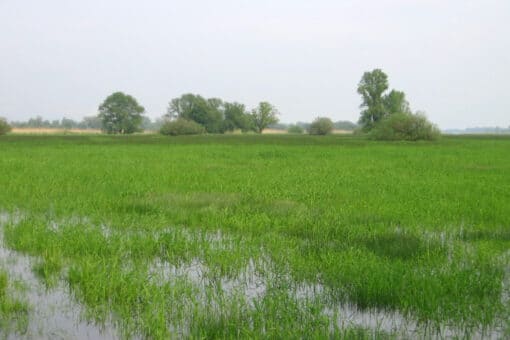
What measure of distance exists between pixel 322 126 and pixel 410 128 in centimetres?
4121

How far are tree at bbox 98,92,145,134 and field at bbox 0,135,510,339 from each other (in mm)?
102205

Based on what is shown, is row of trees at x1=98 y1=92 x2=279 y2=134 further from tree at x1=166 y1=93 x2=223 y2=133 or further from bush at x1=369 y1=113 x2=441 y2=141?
bush at x1=369 y1=113 x2=441 y2=141

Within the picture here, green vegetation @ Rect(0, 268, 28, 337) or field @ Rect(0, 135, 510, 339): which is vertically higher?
field @ Rect(0, 135, 510, 339)

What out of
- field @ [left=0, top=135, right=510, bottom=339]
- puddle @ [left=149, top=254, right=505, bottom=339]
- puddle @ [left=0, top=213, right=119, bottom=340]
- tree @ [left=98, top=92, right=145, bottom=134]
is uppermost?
tree @ [left=98, top=92, right=145, bottom=134]

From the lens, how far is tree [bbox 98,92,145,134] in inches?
4385

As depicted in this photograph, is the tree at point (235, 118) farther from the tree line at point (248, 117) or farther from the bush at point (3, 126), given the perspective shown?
the bush at point (3, 126)

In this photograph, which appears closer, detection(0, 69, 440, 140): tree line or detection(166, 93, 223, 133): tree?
detection(0, 69, 440, 140): tree line

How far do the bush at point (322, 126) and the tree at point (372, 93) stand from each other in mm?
15093

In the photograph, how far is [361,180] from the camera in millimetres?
17016

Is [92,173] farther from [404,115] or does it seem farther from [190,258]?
[404,115]

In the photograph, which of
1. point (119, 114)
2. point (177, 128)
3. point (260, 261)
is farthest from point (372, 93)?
point (260, 261)

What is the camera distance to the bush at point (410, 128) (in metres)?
62.1

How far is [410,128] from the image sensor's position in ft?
205

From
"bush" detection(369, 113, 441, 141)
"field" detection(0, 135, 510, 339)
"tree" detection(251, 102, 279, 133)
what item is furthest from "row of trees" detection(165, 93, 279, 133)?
"field" detection(0, 135, 510, 339)
